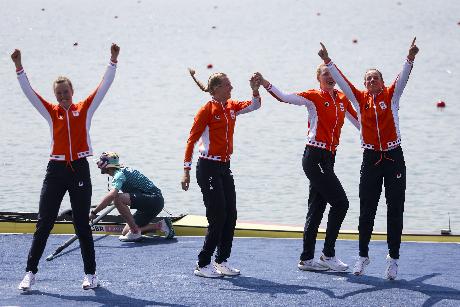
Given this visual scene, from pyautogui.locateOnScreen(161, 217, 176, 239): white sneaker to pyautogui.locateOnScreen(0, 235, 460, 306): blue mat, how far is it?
128 mm

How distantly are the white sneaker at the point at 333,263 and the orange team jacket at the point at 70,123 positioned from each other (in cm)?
232

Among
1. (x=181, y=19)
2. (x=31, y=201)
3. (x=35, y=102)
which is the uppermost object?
(x=181, y=19)

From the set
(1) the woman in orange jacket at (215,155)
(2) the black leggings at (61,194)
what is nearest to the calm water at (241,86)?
(1) the woman in orange jacket at (215,155)

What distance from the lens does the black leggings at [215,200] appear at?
9.59 m

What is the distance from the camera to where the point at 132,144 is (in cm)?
2533

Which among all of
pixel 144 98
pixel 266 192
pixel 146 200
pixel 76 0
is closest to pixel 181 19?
pixel 76 0

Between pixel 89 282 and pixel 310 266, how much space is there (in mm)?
2004

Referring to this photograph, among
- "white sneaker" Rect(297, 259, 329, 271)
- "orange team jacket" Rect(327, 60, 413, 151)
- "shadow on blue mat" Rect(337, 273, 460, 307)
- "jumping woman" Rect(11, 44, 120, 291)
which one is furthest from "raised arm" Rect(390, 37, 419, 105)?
"jumping woman" Rect(11, 44, 120, 291)

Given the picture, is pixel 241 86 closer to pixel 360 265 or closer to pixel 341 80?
pixel 360 265

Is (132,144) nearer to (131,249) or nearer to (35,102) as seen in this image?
(131,249)

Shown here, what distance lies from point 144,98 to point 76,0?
70593 millimetres

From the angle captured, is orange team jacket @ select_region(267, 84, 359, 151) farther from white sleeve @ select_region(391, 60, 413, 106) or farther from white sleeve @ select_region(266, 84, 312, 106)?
white sleeve @ select_region(391, 60, 413, 106)

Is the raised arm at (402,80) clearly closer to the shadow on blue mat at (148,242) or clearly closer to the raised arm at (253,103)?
the raised arm at (253,103)

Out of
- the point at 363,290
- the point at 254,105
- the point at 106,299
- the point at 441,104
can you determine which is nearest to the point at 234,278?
the point at 363,290
